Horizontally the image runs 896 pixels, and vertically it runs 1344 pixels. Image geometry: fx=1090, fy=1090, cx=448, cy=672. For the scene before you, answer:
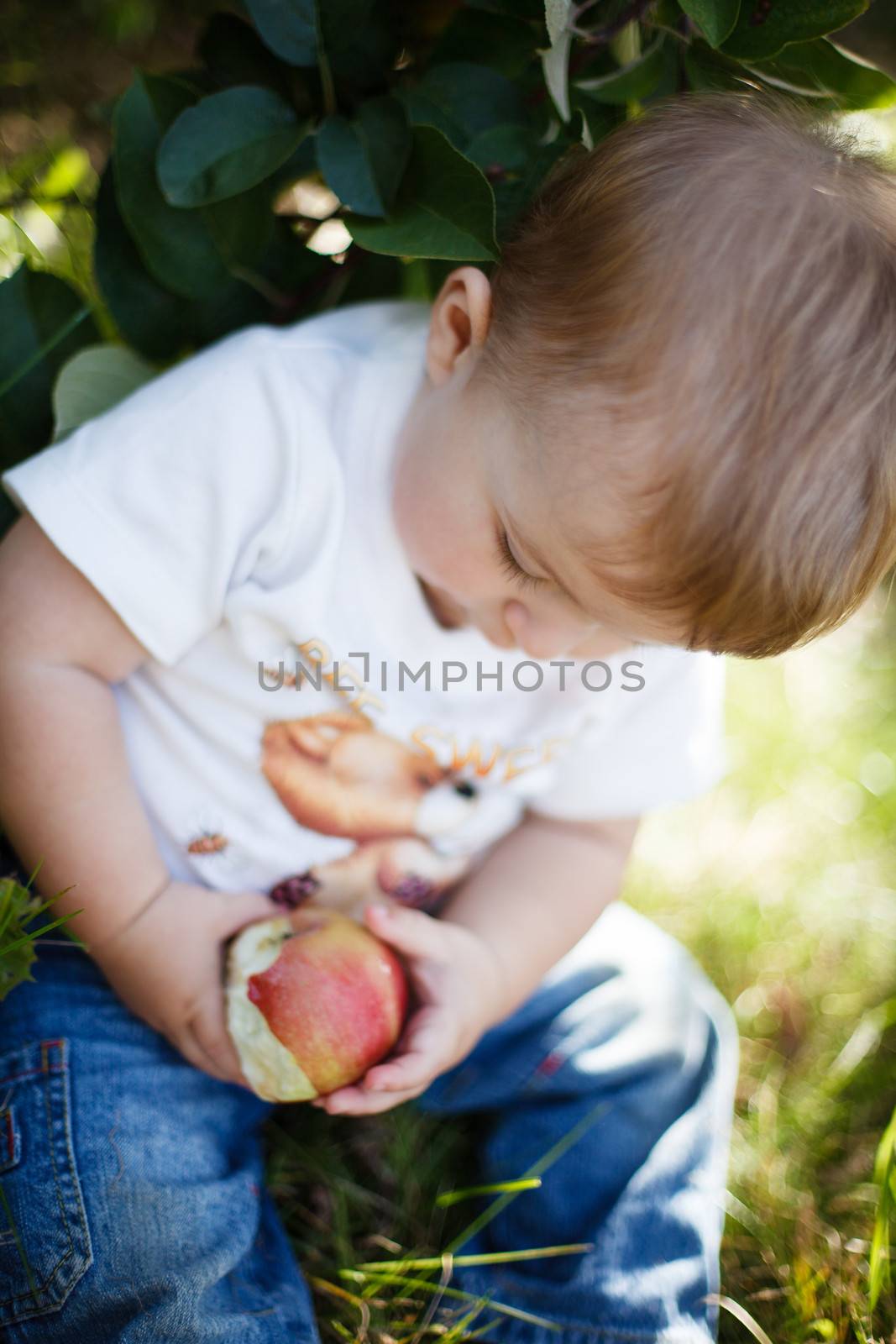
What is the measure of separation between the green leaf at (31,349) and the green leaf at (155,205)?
12 cm

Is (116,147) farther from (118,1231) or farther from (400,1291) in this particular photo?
(400,1291)

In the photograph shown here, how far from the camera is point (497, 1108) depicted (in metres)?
1.59

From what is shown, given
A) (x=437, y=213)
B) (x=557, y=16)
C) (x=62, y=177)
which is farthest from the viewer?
(x=62, y=177)

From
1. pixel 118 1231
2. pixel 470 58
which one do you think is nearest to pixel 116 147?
pixel 470 58

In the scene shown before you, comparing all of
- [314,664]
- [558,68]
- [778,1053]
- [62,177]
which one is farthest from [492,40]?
[778,1053]

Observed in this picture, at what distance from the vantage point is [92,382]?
4.23 feet

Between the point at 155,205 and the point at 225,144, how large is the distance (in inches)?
4.8

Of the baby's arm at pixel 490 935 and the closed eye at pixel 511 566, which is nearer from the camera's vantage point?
the closed eye at pixel 511 566

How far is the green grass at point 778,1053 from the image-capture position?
55.6 inches

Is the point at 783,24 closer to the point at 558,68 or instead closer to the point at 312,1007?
the point at 558,68

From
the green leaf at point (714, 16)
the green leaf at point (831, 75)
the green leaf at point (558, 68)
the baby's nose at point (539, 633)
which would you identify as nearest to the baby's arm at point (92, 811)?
the baby's nose at point (539, 633)

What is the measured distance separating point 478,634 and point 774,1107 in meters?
0.92

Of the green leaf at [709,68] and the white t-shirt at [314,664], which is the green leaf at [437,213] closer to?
the white t-shirt at [314,664]

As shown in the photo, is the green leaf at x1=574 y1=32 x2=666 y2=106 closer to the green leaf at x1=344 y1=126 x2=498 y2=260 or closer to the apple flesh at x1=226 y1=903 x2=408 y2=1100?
the green leaf at x1=344 y1=126 x2=498 y2=260
